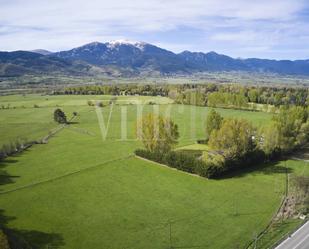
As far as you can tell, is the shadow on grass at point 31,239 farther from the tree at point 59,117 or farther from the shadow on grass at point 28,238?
the tree at point 59,117

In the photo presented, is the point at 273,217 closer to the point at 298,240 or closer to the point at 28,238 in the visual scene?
the point at 298,240

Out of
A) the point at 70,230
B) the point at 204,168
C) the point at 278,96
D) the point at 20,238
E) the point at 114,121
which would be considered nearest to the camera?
the point at 20,238

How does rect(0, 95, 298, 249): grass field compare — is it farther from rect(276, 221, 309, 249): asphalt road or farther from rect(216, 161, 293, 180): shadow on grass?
rect(276, 221, 309, 249): asphalt road

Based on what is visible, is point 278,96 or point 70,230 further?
point 278,96

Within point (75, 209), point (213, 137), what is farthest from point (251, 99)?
point (75, 209)

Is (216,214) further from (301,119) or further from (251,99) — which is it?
(251,99)
